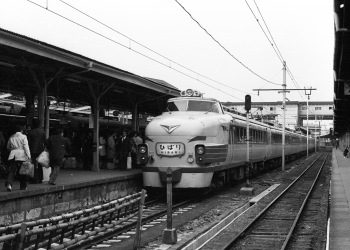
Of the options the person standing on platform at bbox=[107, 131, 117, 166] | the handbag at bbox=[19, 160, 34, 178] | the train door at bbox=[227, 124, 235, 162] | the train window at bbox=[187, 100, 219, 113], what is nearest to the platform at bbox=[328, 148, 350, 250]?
the train door at bbox=[227, 124, 235, 162]

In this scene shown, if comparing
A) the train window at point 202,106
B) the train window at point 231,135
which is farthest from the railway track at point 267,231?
the train window at point 202,106

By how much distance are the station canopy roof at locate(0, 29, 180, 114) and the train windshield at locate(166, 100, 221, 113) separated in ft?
3.95

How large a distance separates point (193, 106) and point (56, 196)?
622 cm

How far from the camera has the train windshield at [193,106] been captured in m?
15.7

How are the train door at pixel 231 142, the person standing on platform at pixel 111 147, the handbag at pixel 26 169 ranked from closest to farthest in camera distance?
the handbag at pixel 26 169 < the train door at pixel 231 142 < the person standing on platform at pixel 111 147

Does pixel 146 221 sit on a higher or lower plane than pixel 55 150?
lower

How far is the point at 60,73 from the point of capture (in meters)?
13.3

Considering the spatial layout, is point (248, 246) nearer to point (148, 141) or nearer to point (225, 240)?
point (225, 240)

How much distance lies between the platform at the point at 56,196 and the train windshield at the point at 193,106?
2596 millimetres

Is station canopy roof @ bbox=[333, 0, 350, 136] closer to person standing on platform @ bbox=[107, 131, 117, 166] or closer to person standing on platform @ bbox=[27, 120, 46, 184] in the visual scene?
person standing on platform @ bbox=[27, 120, 46, 184]

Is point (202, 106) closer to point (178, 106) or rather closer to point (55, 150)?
point (178, 106)

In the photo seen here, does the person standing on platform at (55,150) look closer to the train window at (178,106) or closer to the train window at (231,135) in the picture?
the train window at (178,106)

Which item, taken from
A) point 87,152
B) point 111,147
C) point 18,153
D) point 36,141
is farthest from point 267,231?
point 87,152

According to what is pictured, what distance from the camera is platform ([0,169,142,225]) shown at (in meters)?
9.20
